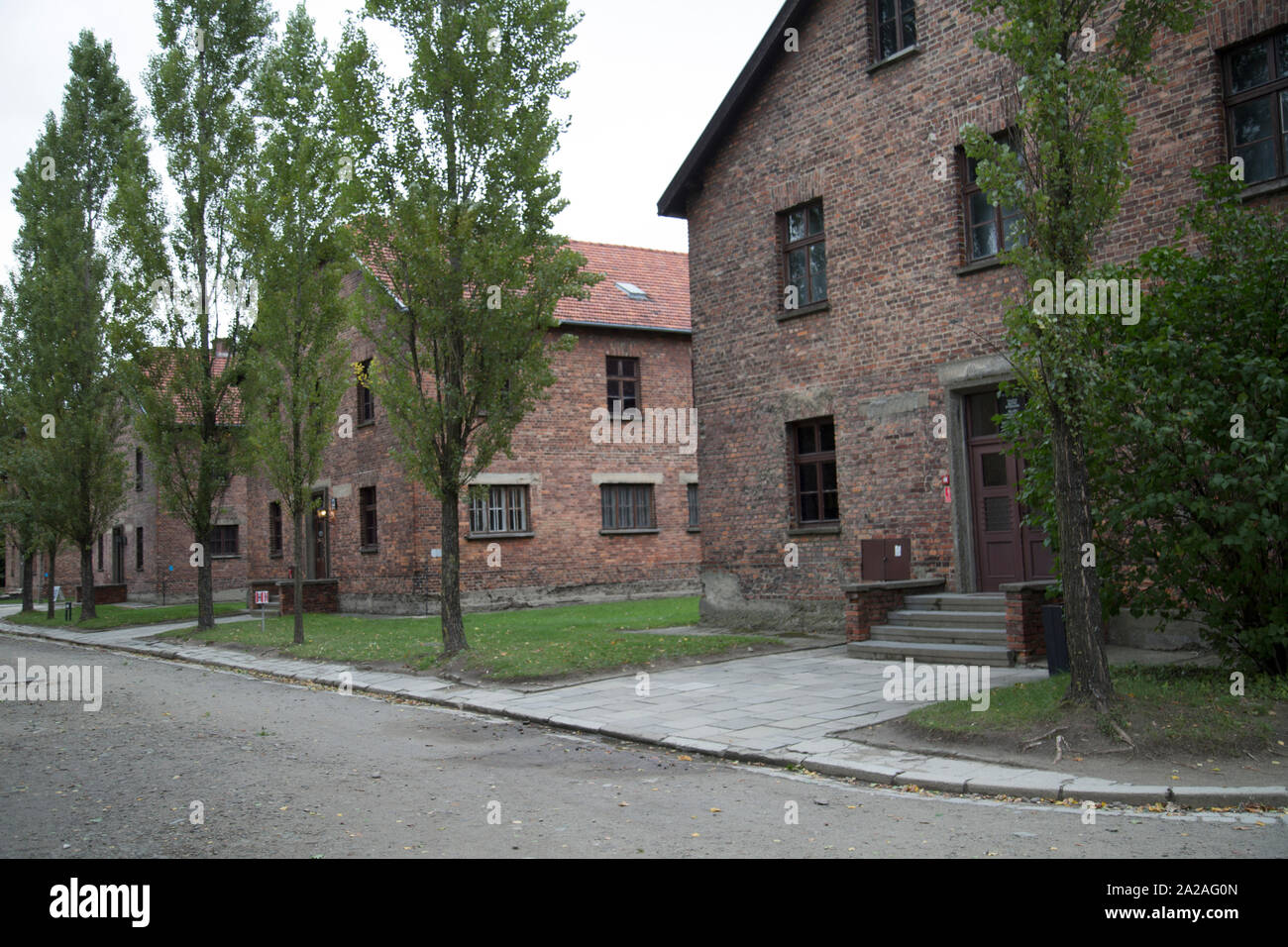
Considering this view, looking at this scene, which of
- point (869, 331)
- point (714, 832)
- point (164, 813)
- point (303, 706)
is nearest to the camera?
point (714, 832)

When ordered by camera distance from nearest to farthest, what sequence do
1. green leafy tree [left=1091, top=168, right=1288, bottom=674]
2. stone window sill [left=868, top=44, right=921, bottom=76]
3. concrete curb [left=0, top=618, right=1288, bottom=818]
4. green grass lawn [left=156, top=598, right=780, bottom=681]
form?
concrete curb [left=0, top=618, right=1288, bottom=818]
green leafy tree [left=1091, top=168, right=1288, bottom=674]
green grass lawn [left=156, top=598, right=780, bottom=681]
stone window sill [left=868, top=44, right=921, bottom=76]

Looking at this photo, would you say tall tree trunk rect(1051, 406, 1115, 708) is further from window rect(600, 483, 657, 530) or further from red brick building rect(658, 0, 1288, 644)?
window rect(600, 483, 657, 530)

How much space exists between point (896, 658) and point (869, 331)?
5079mm

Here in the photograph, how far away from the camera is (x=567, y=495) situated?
26.8 meters

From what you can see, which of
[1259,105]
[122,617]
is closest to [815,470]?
[1259,105]

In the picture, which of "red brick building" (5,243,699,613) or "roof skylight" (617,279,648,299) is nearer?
"red brick building" (5,243,699,613)

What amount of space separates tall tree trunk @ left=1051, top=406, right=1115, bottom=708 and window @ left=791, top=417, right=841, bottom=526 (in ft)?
25.5

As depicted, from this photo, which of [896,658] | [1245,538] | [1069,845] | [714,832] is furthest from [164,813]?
[896,658]

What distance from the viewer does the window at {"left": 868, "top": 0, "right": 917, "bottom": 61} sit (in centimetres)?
1555

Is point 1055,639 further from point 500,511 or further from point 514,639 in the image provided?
point 500,511

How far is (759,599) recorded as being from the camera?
57.7 feet

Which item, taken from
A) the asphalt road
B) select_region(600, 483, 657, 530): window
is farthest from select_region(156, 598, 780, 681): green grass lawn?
the asphalt road

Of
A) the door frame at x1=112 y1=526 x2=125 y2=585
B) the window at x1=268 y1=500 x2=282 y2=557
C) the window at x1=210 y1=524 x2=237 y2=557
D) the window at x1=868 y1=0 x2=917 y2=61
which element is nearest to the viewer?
the window at x1=868 y1=0 x2=917 y2=61
